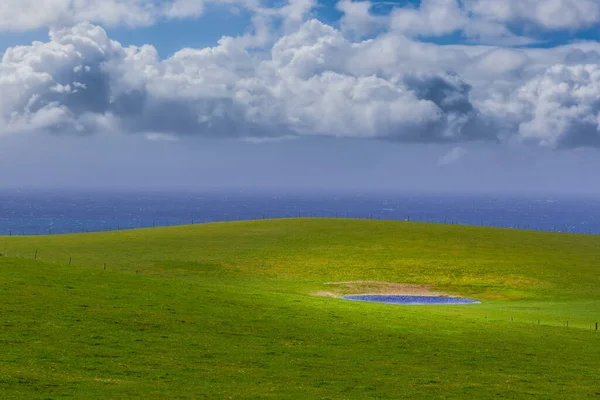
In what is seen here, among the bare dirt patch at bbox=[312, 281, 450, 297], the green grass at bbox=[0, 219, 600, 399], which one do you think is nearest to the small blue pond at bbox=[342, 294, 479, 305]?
the bare dirt patch at bbox=[312, 281, 450, 297]

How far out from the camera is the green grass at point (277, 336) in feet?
103

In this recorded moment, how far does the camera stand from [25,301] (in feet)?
151

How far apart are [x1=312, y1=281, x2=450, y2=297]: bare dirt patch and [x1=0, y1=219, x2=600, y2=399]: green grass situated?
2.27 m

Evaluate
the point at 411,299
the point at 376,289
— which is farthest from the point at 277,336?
the point at 376,289

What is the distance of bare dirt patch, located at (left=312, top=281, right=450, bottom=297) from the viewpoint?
85.2m

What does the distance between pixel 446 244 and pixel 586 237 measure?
3687 centimetres

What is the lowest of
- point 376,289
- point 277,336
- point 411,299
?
point 411,299

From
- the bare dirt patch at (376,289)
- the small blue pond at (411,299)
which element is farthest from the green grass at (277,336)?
the small blue pond at (411,299)

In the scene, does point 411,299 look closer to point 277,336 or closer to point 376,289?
point 376,289

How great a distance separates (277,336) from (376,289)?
45.5 m

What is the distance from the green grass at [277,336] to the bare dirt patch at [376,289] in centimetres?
227

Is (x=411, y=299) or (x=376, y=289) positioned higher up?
(x=376, y=289)

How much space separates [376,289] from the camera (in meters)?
87.7

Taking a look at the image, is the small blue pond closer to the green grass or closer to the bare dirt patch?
the bare dirt patch
